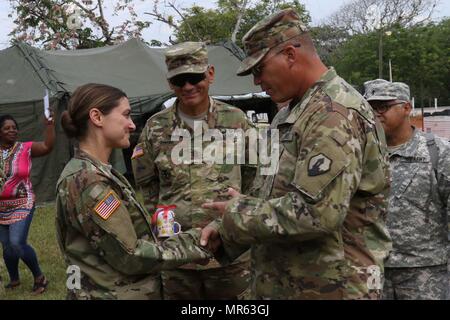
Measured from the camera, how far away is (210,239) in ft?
8.50

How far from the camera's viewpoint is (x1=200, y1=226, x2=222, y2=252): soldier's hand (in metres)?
2.56

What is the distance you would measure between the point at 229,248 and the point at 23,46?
424 inches

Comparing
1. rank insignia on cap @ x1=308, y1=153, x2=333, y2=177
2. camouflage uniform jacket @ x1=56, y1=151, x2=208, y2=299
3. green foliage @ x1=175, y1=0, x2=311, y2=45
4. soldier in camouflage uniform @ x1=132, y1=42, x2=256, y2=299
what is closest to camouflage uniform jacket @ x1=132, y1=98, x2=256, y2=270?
soldier in camouflage uniform @ x1=132, y1=42, x2=256, y2=299

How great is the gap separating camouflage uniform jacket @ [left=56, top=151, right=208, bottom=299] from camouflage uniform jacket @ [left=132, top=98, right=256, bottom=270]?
83 cm

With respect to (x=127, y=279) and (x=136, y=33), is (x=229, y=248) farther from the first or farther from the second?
(x=136, y=33)

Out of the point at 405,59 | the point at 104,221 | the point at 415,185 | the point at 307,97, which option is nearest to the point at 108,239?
the point at 104,221

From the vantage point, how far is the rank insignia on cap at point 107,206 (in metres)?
2.26

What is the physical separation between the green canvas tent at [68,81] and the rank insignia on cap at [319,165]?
952cm

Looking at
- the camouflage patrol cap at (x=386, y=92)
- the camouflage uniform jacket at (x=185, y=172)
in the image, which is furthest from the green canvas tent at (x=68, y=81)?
the camouflage patrol cap at (x=386, y=92)

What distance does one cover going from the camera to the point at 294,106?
2438 mm

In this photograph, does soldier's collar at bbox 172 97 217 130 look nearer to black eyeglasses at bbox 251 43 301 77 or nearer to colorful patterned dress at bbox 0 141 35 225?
black eyeglasses at bbox 251 43 301 77

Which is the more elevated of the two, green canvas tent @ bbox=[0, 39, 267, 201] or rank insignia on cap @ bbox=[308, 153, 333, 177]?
green canvas tent @ bbox=[0, 39, 267, 201]

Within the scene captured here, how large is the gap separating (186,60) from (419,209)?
1638 millimetres

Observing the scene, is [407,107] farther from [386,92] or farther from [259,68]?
[259,68]
